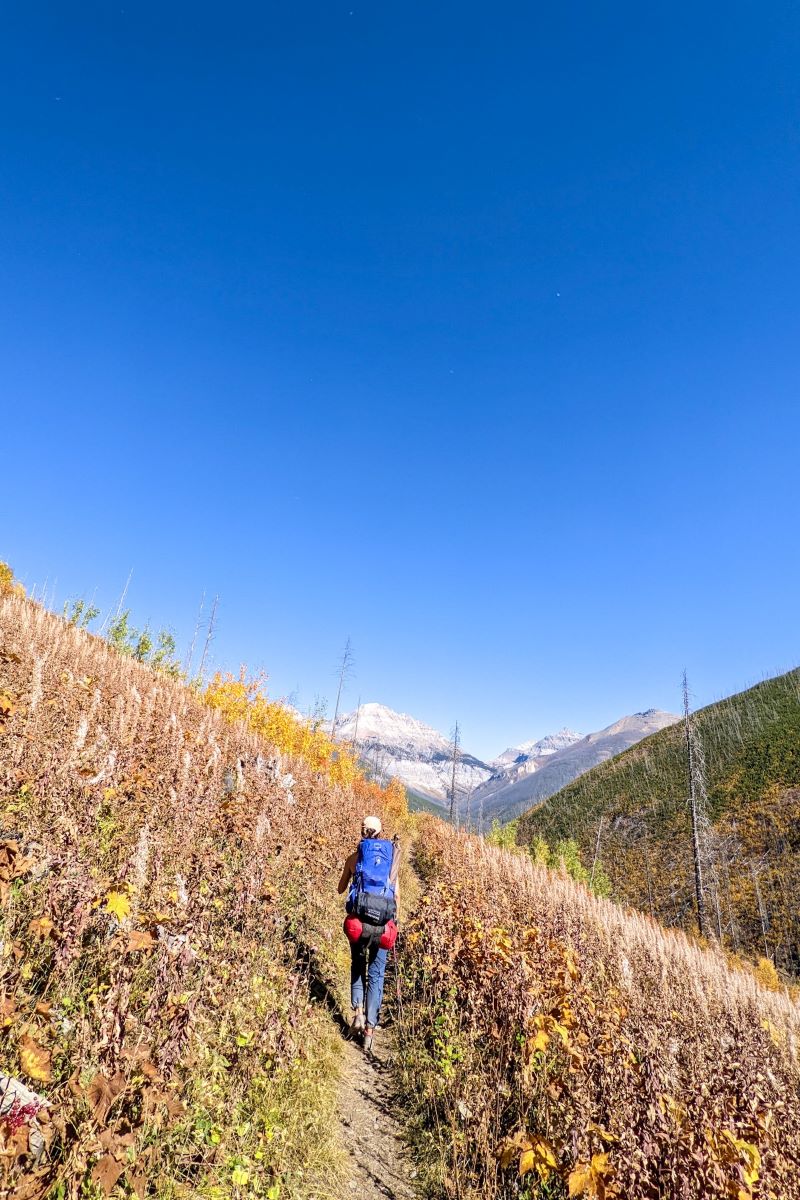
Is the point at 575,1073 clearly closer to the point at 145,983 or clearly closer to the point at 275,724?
the point at 145,983

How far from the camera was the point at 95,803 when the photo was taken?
191 inches

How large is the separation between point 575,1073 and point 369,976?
247 centimetres

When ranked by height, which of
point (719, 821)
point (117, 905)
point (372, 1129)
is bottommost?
point (372, 1129)

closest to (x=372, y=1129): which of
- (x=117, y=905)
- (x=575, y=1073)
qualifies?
(x=575, y=1073)

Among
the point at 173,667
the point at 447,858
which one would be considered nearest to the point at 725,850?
the point at 447,858

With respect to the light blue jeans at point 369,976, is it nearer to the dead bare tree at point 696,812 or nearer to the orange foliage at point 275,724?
the orange foliage at point 275,724

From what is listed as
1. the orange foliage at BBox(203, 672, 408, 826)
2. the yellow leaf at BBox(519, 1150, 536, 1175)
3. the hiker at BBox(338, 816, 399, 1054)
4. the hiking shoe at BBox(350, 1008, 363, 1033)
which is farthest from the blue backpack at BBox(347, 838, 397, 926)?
the orange foliage at BBox(203, 672, 408, 826)

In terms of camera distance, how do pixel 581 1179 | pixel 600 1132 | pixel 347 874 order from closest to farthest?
pixel 581 1179, pixel 600 1132, pixel 347 874

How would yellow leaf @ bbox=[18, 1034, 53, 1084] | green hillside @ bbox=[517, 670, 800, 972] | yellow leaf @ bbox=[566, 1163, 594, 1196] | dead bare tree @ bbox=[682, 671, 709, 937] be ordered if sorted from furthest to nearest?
green hillside @ bbox=[517, 670, 800, 972], dead bare tree @ bbox=[682, 671, 709, 937], yellow leaf @ bbox=[566, 1163, 594, 1196], yellow leaf @ bbox=[18, 1034, 53, 1084]

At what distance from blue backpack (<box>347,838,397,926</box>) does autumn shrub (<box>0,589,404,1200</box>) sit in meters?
0.83

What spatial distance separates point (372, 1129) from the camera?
4.04 metres

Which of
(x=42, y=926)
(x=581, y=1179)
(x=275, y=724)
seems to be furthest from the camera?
(x=275, y=724)

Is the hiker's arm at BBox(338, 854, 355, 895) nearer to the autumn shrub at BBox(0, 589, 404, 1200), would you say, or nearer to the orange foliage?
the autumn shrub at BBox(0, 589, 404, 1200)

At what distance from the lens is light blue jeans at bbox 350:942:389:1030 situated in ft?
17.4
